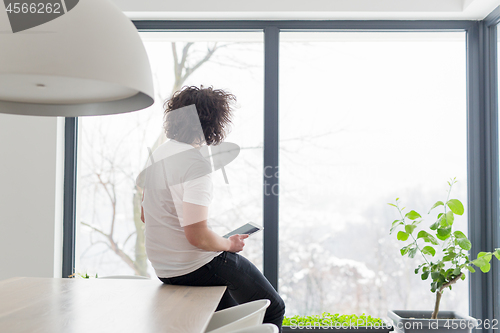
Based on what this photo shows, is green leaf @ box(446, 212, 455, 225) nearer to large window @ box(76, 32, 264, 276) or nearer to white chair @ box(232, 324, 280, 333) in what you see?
large window @ box(76, 32, 264, 276)

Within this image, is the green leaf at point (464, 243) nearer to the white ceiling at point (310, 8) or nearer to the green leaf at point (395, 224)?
the green leaf at point (395, 224)

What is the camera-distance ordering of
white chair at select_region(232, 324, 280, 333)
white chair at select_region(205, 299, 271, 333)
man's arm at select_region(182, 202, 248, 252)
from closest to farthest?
white chair at select_region(232, 324, 280, 333) → white chair at select_region(205, 299, 271, 333) → man's arm at select_region(182, 202, 248, 252)

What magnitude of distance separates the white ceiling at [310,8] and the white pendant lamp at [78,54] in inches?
67.6

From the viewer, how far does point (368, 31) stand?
2.88m

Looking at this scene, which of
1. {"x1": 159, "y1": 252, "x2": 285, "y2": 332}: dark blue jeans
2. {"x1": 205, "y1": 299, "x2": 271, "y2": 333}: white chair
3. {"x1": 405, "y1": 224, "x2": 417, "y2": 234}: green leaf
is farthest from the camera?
{"x1": 405, "y1": 224, "x2": 417, "y2": 234}: green leaf

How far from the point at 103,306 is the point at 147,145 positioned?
157 centimetres

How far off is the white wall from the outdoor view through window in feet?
0.71

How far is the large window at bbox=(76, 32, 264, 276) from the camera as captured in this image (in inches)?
114

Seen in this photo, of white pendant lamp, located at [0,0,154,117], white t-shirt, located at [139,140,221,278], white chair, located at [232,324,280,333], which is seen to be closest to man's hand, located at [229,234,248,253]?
white t-shirt, located at [139,140,221,278]

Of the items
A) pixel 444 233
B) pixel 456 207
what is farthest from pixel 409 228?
pixel 456 207

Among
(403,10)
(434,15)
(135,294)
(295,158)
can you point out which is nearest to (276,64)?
(295,158)

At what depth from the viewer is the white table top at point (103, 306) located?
1.28m

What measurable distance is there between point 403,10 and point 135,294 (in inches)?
94.2

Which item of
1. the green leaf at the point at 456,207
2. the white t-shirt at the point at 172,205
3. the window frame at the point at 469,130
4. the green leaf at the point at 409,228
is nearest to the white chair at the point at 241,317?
the white t-shirt at the point at 172,205
